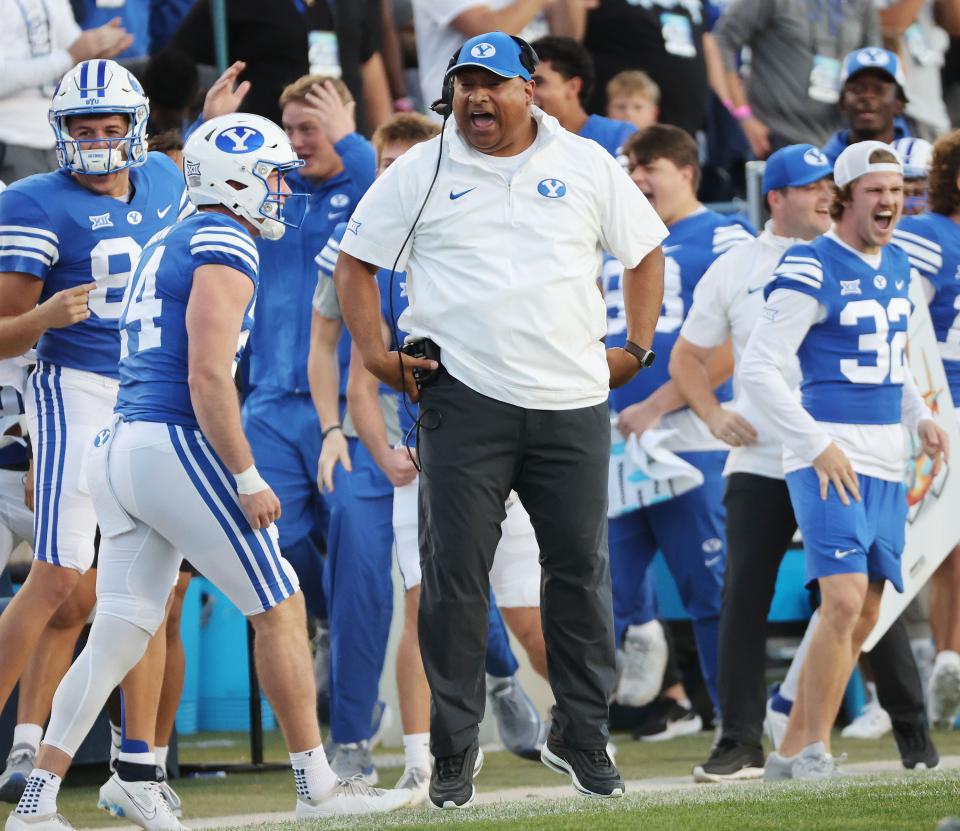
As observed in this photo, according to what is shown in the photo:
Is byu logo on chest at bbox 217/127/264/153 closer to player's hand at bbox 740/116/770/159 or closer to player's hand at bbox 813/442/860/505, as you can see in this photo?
player's hand at bbox 813/442/860/505

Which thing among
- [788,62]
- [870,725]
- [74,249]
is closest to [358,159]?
[74,249]

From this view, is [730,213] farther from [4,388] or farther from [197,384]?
[197,384]

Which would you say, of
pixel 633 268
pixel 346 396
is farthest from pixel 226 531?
pixel 346 396

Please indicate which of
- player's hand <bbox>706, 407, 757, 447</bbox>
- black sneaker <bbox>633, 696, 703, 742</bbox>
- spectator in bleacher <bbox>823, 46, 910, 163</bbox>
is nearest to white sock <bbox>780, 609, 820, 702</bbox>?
player's hand <bbox>706, 407, 757, 447</bbox>

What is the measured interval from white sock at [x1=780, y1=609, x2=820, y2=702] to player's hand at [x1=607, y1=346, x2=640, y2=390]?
4.54ft

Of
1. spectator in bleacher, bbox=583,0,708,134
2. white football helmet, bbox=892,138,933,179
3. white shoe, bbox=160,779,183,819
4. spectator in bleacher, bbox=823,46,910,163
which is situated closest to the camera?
white shoe, bbox=160,779,183,819

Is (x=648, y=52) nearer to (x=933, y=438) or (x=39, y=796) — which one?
(x=933, y=438)

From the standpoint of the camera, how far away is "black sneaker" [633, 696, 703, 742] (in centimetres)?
817

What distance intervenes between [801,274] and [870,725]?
2.68 meters

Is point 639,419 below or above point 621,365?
below

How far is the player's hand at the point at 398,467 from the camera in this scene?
633 centimetres

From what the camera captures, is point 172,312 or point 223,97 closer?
point 172,312

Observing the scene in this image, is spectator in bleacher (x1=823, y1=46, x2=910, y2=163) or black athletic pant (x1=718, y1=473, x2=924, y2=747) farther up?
spectator in bleacher (x1=823, y1=46, x2=910, y2=163)

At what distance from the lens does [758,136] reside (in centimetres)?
1006
